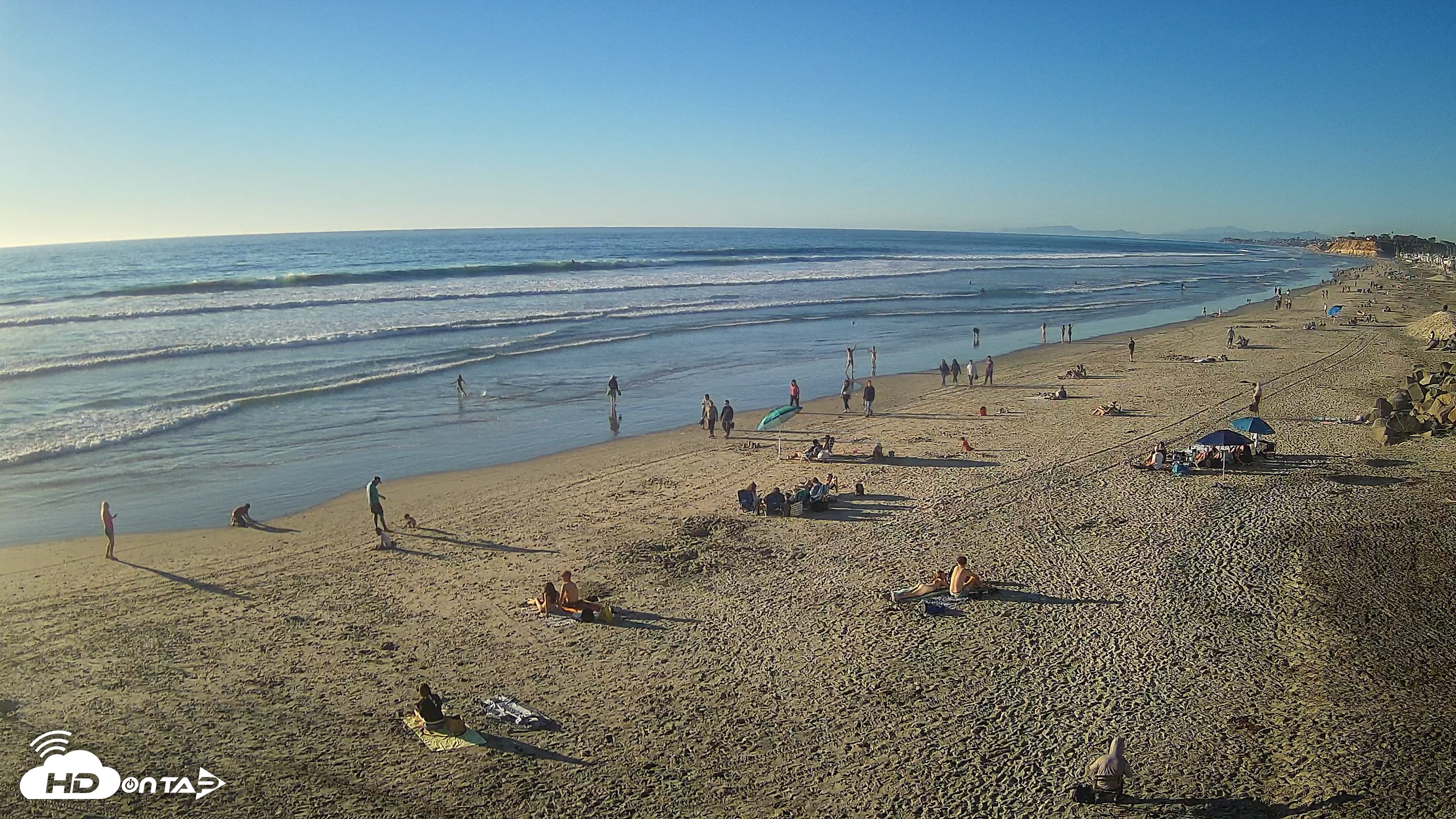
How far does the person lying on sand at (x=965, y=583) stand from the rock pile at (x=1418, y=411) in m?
12.7

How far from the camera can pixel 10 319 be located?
41000 millimetres

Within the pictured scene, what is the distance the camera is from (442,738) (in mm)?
8664

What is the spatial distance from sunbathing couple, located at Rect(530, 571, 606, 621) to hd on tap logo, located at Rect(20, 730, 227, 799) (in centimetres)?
422

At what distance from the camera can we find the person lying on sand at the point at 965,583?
11.9 meters

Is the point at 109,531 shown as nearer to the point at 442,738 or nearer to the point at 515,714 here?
the point at 442,738

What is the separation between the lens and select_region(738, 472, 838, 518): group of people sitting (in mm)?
15312

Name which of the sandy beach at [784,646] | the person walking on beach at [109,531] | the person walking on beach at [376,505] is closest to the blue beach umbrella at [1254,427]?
the sandy beach at [784,646]

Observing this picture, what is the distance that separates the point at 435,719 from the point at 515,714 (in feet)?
2.59

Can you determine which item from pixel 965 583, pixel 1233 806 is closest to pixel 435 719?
pixel 965 583

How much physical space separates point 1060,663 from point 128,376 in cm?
2898

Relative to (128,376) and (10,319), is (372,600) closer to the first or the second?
(128,376)

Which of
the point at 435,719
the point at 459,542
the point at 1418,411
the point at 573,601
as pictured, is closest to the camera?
the point at 435,719

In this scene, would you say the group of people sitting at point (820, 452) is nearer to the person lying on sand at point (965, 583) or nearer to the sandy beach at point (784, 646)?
the sandy beach at point (784, 646)

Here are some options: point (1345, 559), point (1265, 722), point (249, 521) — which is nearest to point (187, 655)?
point (249, 521)
